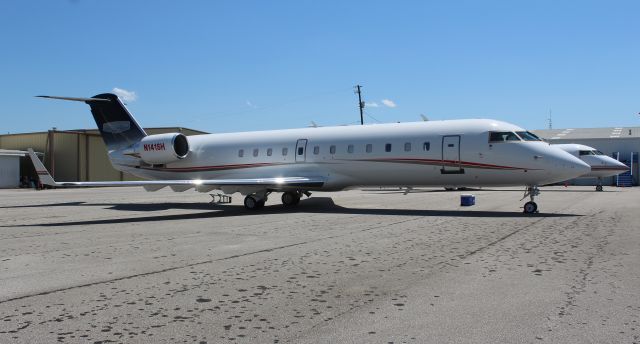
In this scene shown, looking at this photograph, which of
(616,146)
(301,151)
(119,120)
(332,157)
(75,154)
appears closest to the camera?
(332,157)

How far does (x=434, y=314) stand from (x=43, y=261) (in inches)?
226

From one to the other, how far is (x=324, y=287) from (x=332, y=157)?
13104 millimetres

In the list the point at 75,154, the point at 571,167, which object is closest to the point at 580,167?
the point at 571,167

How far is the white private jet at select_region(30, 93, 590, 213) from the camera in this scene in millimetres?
16062

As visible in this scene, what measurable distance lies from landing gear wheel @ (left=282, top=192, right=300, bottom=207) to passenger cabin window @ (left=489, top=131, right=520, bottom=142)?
25.9 ft

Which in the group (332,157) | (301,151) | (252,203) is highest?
(301,151)

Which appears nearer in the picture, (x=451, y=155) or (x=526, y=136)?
(x=526, y=136)

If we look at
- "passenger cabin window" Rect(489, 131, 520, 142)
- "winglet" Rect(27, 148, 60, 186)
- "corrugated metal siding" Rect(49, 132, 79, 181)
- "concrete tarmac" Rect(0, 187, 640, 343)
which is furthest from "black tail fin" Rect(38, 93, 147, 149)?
"corrugated metal siding" Rect(49, 132, 79, 181)

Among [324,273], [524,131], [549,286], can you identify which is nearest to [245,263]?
[324,273]

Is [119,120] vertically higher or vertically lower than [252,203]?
higher

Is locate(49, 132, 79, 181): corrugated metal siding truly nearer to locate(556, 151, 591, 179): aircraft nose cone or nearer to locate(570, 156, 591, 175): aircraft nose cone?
locate(556, 151, 591, 179): aircraft nose cone

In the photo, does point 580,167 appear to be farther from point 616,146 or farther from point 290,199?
point 616,146

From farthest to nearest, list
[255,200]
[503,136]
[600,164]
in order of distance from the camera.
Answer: [600,164] < [255,200] < [503,136]

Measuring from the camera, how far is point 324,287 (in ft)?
19.3
